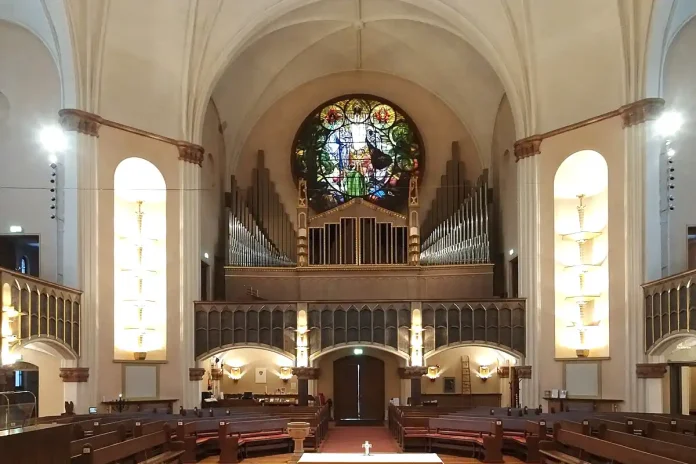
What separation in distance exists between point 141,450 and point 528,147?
14.8m

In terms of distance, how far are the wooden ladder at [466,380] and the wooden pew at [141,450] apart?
14.8 meters

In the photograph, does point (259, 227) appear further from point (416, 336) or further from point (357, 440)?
point (357, 440)

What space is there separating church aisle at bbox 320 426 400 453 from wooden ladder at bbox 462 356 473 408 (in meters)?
4.04

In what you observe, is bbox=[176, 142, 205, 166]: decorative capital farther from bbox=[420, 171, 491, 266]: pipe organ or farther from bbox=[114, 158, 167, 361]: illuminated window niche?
bbox=[420, 171, 491, 266]: pipe organ

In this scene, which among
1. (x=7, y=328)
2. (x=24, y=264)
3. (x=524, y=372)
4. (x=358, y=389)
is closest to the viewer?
(x=7, y=328)

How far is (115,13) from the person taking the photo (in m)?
21.0

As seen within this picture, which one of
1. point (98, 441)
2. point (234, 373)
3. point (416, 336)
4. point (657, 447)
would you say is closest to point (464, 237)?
point (416, 336)

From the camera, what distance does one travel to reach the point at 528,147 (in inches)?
909

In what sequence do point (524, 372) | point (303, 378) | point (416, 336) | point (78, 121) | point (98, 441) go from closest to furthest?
point (98, 441)
point (78, 121)
point (524, 372)
point (303, 378)
point (416, 336)

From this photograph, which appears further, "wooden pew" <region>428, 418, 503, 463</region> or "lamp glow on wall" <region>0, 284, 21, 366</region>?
"lamp glow on wall" <region>0, 284, 21, 366</region>

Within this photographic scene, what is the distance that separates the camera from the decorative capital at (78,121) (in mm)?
20172

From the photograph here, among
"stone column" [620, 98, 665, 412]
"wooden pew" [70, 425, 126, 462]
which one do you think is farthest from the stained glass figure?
"wooden pew" [70, 425, 126, 462]

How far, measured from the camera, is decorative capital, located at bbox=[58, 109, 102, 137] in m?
20.2

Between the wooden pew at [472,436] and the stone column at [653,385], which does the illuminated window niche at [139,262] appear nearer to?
the wooden pew at [472,436]
